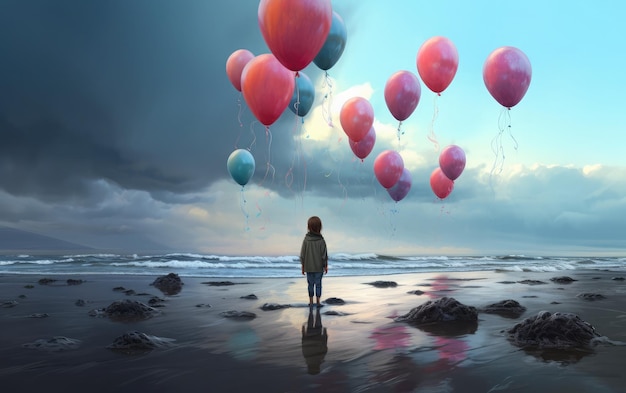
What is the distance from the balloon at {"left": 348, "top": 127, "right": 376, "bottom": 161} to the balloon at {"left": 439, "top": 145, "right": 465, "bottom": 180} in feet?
8.75

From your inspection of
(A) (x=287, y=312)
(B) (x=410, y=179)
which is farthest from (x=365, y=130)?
(A) (x=287, y=312)

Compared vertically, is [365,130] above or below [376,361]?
above

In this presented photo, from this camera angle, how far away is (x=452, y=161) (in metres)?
14.6

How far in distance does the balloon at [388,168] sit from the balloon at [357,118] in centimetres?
159

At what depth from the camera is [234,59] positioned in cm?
1288

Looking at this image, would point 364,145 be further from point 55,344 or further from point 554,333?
point 55,344

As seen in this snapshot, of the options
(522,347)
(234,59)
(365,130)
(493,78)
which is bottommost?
(522,347)

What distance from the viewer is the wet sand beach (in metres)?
4.11

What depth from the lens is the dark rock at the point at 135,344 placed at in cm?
560

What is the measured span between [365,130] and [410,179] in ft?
11.9

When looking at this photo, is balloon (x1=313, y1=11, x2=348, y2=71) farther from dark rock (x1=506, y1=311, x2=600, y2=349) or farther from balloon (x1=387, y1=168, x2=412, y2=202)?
dark rock (x1=506, y1=311, x2=600, y2=349)

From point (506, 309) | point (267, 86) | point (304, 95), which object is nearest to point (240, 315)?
point (267, 86)

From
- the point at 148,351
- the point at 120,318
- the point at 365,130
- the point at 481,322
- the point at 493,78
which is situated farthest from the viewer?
the point at 365,130

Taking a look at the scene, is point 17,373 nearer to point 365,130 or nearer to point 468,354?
point 468,354
